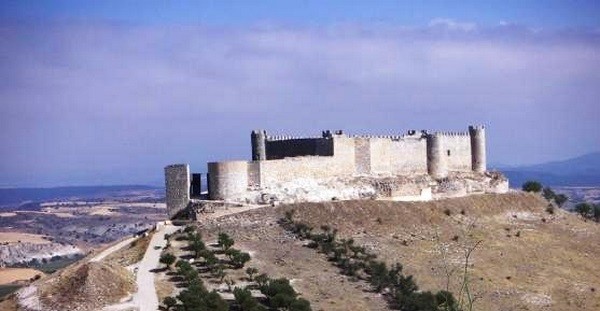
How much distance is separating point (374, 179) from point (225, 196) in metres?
9.98

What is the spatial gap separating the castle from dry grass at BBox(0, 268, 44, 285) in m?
37.3

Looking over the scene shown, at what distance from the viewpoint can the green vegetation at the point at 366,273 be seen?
32.7m

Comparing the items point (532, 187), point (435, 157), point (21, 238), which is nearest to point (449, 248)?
point (435, 157)

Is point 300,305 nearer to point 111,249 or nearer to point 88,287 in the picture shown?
point 88,287

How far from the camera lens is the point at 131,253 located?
3844cm

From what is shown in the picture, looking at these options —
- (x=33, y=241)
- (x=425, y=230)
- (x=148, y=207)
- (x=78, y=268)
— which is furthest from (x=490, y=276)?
(x=148, y=207)

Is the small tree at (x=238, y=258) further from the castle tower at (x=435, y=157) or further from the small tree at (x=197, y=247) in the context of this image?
the castle tower at (x=435, y=157)

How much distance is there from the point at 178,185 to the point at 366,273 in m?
11.2

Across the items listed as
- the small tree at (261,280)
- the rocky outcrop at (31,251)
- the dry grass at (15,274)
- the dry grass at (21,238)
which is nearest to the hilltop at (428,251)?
the small tree at (261,280)

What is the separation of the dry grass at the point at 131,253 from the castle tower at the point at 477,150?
917 inches

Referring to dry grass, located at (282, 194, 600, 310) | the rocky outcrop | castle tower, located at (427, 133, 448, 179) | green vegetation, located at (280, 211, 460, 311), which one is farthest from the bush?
the rocky outcrop

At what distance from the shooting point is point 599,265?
43625 mm

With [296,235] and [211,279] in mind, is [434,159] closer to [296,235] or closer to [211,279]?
[296,235]

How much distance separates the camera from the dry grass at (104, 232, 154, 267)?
37094 mm
